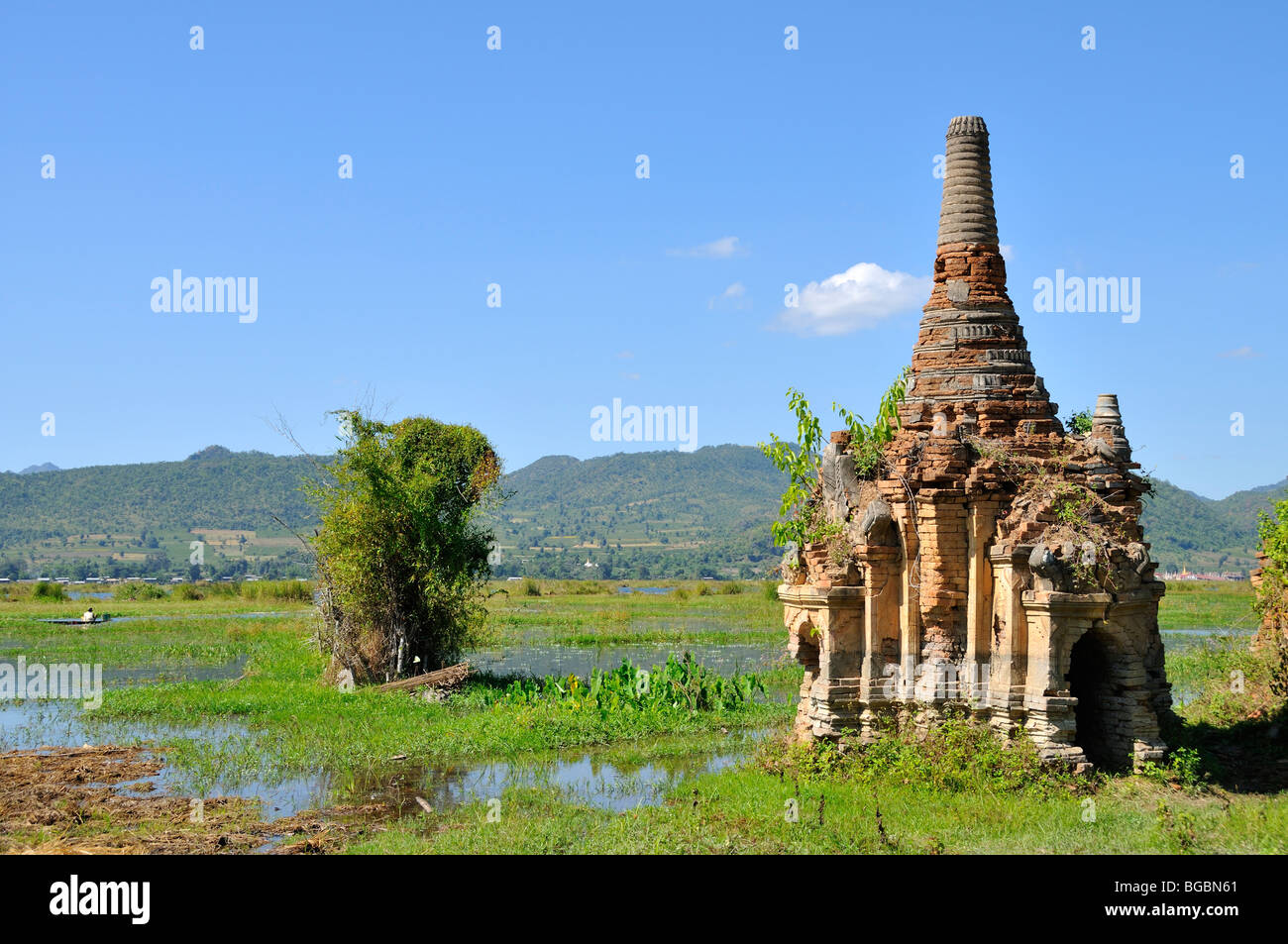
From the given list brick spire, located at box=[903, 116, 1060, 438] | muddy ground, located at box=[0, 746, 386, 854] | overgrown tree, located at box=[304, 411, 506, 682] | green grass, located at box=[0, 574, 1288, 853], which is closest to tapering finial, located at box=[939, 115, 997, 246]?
brick spire, located at box=[903, 116, 1060, 438]

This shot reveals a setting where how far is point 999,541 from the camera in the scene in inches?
547

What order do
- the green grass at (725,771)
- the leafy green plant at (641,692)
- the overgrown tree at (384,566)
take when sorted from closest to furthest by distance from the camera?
1. the green grass at (725,771)
2. the leafy green plant at (641,692)
3. the overgrown tree at (384,566)

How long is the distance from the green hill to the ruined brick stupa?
74440 millimetres

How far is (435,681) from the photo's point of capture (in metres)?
23.1

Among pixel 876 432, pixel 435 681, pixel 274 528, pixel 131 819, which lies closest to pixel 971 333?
pixel 876 432

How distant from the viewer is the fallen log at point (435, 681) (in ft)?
75.8

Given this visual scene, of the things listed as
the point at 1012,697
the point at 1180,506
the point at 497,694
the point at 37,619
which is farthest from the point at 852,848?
the point at 1180,506

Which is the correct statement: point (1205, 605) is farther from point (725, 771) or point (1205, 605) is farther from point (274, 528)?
point (274, 528)

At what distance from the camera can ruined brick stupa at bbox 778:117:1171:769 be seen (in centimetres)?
1359

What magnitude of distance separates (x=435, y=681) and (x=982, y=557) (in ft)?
42.5

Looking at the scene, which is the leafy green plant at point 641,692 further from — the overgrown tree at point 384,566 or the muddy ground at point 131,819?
the muddy ground at point 131,819

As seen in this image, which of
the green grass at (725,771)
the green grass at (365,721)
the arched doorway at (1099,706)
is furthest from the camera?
the green grass at (365,721)

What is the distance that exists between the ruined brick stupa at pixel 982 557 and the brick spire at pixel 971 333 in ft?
0.07

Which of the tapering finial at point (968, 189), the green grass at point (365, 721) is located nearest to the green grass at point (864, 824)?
the green grass at point (365, 721)
